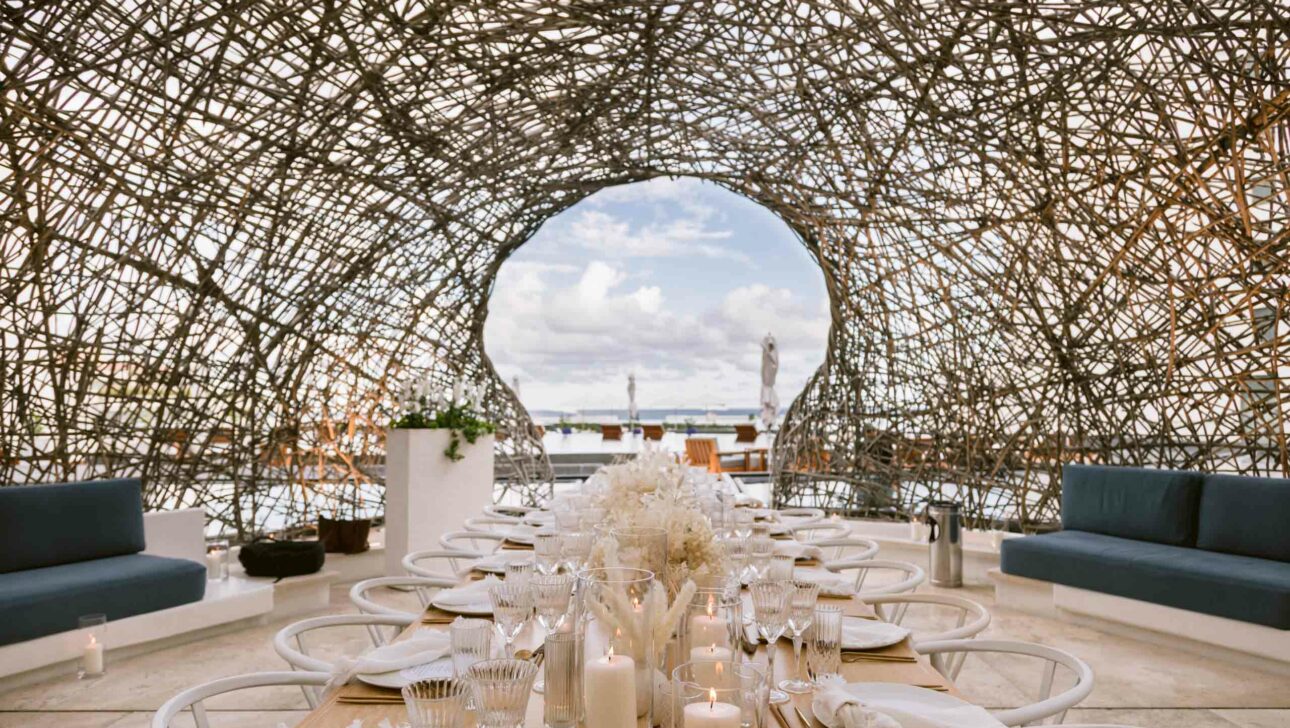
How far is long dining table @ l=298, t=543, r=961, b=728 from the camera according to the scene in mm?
1804

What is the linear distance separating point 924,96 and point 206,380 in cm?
632

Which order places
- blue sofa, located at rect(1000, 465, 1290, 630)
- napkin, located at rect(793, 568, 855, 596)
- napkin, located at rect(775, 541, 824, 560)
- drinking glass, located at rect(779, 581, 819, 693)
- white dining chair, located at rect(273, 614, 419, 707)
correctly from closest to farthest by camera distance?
drinking glass, located at rect(779, 581, 819, 693)
white dining chair, located at rect(273, 614, 419, 707)
napkin, located at rect(793, 568, 855, 596)
napkin, located at rect(775, 541, 824, 560)
blue sofa, located at rect(1000, 465, 1290, 630)

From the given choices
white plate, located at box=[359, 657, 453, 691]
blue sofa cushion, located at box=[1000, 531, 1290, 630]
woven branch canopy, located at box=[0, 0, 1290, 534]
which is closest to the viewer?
white plate, located at box=[359, 657, 453, 691]

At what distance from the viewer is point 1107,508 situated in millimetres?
6227

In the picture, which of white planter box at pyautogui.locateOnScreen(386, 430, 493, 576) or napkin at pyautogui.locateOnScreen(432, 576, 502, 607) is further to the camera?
white planter box at pyautogui.locateOnScreen(386, 430, 493, 576)

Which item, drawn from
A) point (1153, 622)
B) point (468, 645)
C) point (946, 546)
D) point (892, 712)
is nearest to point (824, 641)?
point (892, 712)

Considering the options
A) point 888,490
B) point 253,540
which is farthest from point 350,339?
point 888,490

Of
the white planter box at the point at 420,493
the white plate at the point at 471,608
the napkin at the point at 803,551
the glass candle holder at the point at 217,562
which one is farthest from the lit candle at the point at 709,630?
the white planter box at the point at 420,493

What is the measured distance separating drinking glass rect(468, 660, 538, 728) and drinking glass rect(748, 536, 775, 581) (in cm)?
101

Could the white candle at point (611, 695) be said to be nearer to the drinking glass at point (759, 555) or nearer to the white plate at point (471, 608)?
the drinking glass at point (759, 555)

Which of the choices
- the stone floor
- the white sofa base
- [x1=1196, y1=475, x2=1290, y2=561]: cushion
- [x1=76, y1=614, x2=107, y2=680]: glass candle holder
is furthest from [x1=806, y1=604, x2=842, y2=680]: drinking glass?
[x1=1196, y1=475, x2=1290, y2=561]: cushion

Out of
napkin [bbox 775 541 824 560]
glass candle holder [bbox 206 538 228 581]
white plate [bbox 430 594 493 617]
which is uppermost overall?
napkin [bbox 775 541 824 560]

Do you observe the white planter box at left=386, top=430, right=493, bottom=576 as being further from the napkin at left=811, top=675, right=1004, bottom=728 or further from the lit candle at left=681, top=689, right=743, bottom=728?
the lit candle at left=681, top=689, right=743, bottom=728

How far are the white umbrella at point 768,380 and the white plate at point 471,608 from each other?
12366 mm
